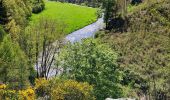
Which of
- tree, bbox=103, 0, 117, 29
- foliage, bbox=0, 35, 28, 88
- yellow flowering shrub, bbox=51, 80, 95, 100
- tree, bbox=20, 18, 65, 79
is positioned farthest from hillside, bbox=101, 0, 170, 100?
foliage, bbox=0, 35, 28, 88

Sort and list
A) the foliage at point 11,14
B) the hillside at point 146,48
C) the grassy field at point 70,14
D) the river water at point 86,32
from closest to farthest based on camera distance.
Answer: the hillside at point 146,48 < the foliage at point 11,14 < the river water at point 86,32 < the grassy field at point 70,14

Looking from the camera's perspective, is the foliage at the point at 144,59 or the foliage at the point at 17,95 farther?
the foliage at the point at 144,59

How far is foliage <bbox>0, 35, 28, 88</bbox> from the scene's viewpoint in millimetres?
92750

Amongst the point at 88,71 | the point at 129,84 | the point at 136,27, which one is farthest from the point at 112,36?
the point at 88,71

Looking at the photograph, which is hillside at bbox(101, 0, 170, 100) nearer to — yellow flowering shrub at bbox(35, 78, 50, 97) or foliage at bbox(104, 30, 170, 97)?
foliage at bbox(104, 30, 170, 97)

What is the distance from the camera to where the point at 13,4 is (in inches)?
4781

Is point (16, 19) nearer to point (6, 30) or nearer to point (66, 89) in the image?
point (6, 30)

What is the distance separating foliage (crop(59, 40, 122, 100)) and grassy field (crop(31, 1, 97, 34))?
208 feet

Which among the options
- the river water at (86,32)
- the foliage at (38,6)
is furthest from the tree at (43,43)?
the foliage at (38,6)

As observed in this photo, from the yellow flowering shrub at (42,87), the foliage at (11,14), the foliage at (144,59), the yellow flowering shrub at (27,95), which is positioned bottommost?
the foliage at (144,59)

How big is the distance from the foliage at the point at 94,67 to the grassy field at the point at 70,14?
63332 millimetres

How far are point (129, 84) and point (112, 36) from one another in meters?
40.0

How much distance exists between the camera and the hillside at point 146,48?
307ft

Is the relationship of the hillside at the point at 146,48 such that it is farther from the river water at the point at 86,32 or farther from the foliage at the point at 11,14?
the foliage at the point at 11,14
